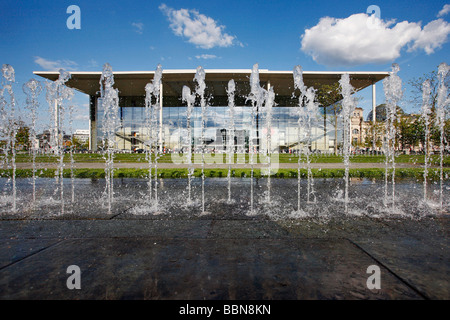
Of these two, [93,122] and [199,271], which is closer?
[199,271]

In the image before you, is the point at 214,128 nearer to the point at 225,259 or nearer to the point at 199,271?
the point at 225,259

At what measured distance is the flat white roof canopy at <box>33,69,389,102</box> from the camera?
92.3 ft

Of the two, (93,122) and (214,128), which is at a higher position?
(93,122)

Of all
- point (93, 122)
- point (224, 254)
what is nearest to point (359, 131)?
point (93, 122)

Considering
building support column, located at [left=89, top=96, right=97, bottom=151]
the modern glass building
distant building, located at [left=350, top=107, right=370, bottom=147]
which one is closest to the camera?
the modern glass building

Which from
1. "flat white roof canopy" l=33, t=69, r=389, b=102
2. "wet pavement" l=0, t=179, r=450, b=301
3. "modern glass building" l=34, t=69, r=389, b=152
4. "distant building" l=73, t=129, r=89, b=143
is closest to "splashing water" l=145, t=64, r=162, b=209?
"wet pavement" l=0, t=179, r=450, b=301

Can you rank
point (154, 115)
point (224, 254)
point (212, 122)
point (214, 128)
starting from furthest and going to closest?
point (214, 128) < point (212, 122) < point (154, 115) < point (224, 254)

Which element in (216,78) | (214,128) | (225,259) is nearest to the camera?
(225,259)

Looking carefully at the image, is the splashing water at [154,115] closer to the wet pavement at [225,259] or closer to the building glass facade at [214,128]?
the wet pavement at [225,259]

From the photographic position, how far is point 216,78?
29844mm

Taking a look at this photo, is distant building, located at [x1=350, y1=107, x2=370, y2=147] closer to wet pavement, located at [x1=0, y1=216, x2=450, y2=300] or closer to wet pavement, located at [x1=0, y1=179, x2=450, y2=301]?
wet pavement, located at [x1=0, y1=179, x2=450, y2=301]

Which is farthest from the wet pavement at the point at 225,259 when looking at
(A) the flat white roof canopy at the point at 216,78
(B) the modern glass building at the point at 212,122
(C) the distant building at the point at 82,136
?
(C) the distant building at the point at 82,136

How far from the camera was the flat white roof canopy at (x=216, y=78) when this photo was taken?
28141 mm

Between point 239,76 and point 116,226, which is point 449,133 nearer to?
point 239,76
